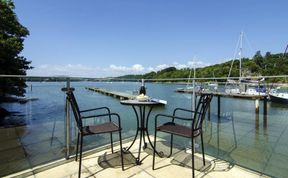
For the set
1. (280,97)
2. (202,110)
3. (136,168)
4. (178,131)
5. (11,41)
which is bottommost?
(280,97)

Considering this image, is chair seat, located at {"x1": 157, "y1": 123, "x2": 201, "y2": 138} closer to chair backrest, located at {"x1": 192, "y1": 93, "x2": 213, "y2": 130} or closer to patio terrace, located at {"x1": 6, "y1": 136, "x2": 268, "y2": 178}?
chair backrest, located at {"x1": 192, "y1": 93, "x2": 213, "y2": 130}

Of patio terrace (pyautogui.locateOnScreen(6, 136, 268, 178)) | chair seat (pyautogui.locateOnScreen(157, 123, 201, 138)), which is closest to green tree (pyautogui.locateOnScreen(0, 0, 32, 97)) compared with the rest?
patio terrace (pyautogui.locateOnScreen(6, 136, 268, 178))

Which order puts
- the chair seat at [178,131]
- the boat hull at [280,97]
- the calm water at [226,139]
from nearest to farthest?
the chair seat at [178,131], the calm water at [226,139], the boat hull at [280,97]

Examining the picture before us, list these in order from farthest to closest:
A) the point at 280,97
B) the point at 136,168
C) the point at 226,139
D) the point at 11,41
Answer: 1. the point at 280,97
2. the point at 11,41
3. the point at 226,139
4. the point at 136,168

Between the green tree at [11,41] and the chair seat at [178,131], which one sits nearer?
the chair seat at [178,131]

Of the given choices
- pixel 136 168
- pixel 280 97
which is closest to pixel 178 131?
pixel 136 168

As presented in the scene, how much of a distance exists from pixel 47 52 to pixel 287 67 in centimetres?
1430

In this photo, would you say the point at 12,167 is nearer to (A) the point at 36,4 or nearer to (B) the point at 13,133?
(B) the point at 13,133

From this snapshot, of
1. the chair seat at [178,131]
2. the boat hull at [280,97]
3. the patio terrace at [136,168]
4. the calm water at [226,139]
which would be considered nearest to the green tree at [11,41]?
the calm water at [226,139]

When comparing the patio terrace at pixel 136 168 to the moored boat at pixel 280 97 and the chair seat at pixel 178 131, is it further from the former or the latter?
the moored boat at pixel 280 97

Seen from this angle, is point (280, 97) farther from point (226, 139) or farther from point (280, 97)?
point (226, 139)

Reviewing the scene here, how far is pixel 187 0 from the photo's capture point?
8.60 metres

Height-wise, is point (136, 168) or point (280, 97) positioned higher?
point (136, 168)

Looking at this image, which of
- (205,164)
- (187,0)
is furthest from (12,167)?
(187,0)
